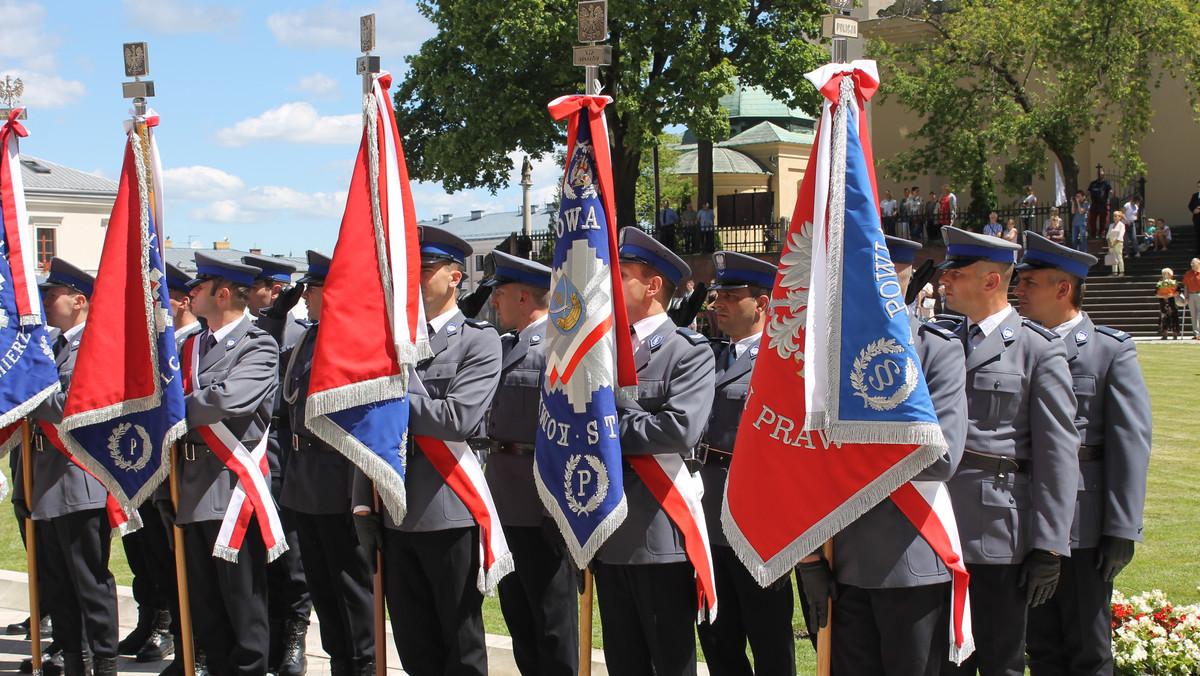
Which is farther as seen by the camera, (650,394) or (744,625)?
(744,625)

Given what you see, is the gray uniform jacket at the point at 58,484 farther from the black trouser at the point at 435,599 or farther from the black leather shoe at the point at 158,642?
the black trouser at the point at 435,599

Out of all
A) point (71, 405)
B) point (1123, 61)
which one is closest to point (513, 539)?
point (71, 405)

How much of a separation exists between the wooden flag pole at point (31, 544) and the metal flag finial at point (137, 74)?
205 cm

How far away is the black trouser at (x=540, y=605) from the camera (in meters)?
5.29

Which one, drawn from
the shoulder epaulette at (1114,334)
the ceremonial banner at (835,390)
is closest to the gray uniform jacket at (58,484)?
the ceremonial banner at (835,390)

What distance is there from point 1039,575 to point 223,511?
152 inches

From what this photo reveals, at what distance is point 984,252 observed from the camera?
461cm

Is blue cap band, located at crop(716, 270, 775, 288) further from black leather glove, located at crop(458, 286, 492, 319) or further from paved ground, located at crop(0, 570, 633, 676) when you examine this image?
paved ground, located at crop(0, 570, 633, 676)

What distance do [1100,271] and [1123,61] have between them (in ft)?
18.3

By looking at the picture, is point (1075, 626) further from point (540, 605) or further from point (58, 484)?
point (58, 484)

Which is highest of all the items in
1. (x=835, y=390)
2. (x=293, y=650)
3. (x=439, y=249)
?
(x=439, y=249)

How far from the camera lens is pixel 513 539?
5.42 metres

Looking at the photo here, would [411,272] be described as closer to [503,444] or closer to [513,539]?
[503,444]

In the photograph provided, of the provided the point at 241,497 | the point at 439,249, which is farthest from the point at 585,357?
the point at 241,497
